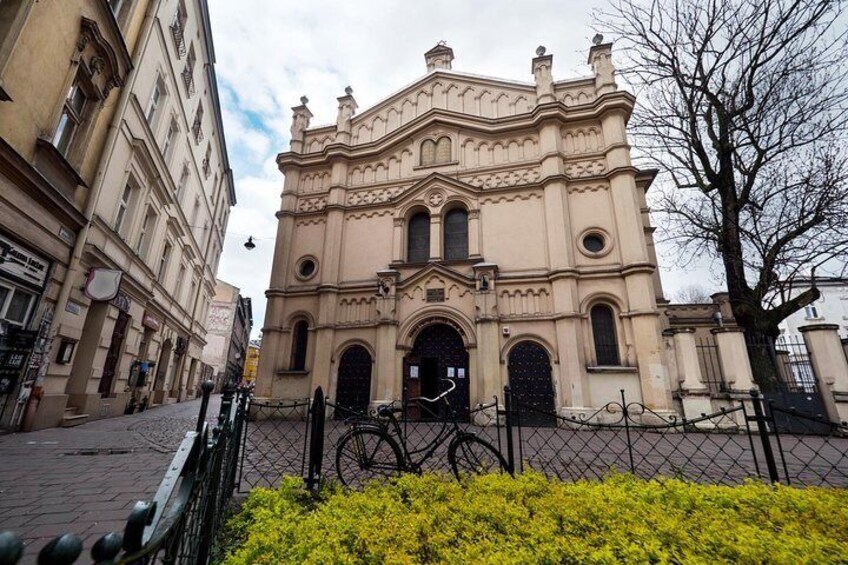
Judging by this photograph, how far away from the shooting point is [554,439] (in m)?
9.85

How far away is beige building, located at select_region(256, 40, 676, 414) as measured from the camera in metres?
13.0

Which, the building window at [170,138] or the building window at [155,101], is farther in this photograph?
the building window at [170,138]

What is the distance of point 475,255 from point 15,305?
12.8 meters

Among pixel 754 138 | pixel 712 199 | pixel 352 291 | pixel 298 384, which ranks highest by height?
pixel 754 138

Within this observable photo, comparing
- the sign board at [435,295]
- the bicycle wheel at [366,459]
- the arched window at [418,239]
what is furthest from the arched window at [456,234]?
the bicycle wheel at [366,459]

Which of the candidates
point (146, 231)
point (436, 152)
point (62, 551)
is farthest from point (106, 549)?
point (436, 152)

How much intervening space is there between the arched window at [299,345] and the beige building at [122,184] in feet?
17.5

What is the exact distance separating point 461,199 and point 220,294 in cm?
3708

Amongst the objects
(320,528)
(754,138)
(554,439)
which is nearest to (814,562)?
(320,528)

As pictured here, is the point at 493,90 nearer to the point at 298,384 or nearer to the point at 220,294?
the point at 298,384

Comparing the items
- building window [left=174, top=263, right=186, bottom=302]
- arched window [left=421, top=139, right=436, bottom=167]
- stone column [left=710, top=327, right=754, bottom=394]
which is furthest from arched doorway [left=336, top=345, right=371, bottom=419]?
stone column [left=710, top=327, right=754, bottom=394]

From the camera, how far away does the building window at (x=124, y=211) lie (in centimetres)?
1159

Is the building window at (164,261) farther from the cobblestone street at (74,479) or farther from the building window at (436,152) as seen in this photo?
the building window at (436,152)

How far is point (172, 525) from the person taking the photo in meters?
1.46
